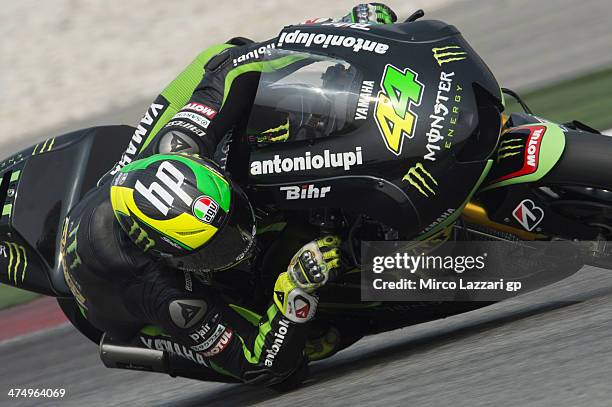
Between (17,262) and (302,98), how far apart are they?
185 cm

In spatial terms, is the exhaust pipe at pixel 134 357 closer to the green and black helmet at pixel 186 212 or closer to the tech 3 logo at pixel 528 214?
the green and black helmet at pixel 186 212

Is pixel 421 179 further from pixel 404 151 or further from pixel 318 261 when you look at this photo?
pixel 318 261

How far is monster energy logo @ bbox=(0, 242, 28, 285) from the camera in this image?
16.6ft

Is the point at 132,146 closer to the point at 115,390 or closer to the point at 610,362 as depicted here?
the point at 115,390

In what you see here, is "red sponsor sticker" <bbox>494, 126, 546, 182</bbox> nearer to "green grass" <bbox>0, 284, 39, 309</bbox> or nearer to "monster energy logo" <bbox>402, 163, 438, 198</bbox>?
"monster energy logo" <bbox>402, 163, 438, 198</bbox>

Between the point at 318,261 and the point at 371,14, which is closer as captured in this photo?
the point at 318,261

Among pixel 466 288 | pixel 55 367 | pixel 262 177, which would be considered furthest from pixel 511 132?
pixel 55 367

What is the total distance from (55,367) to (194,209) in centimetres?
287

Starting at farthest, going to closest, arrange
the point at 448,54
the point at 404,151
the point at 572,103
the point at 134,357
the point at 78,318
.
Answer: the point at 572,103 → the point at 78,318 → the point at 134,357 → the point at 448,54 → the point at 404,151

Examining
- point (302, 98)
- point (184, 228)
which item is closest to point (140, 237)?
point (184, 228)

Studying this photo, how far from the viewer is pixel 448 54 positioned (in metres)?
3.91

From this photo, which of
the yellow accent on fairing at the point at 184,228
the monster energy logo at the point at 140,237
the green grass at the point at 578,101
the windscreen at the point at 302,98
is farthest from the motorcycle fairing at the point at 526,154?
the green grass at the point at 578,101

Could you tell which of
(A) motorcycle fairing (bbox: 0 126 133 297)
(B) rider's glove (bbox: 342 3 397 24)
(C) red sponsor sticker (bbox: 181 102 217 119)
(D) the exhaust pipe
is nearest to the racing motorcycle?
(C) red sponsor sticker (bbox: 181 102 217 119)

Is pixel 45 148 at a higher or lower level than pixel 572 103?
higher
